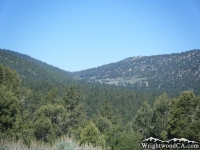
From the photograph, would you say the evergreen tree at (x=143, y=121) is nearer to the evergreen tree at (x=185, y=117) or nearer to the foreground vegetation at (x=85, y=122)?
the foreground vegetation at (x=85, y=122)

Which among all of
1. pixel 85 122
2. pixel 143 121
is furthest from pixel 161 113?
pixel 85 122

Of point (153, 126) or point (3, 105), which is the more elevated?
point (3, 105)

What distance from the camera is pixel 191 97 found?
1102 inches

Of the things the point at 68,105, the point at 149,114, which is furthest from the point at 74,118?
the point at 149,114

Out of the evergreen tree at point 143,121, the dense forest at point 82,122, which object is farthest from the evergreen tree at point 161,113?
the evergreen tree at point 143,121

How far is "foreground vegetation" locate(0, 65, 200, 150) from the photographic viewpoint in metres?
25.7

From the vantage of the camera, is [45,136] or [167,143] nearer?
[167,143]

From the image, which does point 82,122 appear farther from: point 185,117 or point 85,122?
point 185,117

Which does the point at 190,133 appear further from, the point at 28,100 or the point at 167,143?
the point at 28,100

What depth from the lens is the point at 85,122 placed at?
1591 inches

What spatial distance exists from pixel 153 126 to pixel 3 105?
25.8m

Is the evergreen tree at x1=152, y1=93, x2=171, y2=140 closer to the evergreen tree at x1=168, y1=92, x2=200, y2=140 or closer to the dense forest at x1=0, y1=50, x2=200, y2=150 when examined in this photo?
the dense forest at x1=0, y1=50, x2=200, y2=150

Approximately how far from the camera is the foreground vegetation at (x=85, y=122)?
2570cm

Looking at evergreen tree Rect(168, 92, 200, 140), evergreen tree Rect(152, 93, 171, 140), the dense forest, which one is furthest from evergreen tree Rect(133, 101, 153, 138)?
evergreen tree Rect(168, 92, 200, 140)
